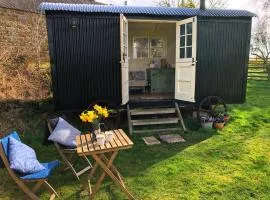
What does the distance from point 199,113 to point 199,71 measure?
101 centimetres

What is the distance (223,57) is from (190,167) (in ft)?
11.0

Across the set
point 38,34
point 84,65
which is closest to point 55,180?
point 84,65

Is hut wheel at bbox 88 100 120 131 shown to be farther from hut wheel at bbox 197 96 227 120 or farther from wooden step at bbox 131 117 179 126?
hut wheel at bbox 197 96 227 120

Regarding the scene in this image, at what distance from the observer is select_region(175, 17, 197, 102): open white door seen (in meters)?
5.94

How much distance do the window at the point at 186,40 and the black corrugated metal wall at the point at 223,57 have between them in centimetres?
23

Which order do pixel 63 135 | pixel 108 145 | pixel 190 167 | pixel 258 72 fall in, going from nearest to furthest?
pixel 108 145
pixel 63 135
pixel 190 167
pixel 258 72

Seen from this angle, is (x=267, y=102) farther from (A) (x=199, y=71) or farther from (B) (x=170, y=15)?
(B) (x=170, y=15)

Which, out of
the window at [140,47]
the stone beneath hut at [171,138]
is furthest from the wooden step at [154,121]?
the window at [140,47]

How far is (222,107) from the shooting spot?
7.18 meters

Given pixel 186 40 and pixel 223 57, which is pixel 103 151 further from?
pixel 223 57

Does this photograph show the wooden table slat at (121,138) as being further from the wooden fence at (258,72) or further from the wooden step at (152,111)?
the wooden fence at (258,72)

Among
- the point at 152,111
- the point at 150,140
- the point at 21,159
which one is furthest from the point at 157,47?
the point at 21,159

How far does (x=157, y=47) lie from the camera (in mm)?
9547

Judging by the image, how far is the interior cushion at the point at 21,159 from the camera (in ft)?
9.78
